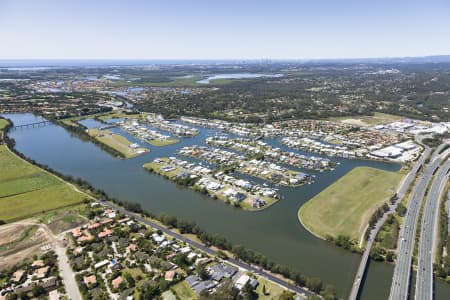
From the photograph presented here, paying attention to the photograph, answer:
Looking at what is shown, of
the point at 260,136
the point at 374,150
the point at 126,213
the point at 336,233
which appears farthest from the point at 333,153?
the point at 126,213

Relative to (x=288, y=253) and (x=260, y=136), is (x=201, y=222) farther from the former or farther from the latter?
(x=260, y=136)

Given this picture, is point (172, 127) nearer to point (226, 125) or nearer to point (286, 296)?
point (226, 125)

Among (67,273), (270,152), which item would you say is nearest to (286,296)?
(67,273)

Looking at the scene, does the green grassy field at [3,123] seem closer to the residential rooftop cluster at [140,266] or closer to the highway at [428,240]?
the residential rooftop cluster at [140,266]

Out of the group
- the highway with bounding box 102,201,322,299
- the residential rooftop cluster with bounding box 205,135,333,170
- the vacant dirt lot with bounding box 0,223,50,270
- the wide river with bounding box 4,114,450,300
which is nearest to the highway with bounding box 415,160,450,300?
the wide river with bounding box 4,114,450,300

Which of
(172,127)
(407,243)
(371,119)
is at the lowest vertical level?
(407,243)

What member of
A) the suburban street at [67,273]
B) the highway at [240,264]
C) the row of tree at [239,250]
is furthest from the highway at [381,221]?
the suburban street at [67,273]

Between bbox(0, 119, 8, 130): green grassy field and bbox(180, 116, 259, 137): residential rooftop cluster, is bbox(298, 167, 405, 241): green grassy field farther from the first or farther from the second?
bbox(0, 119, 8, 130): green grassy field
